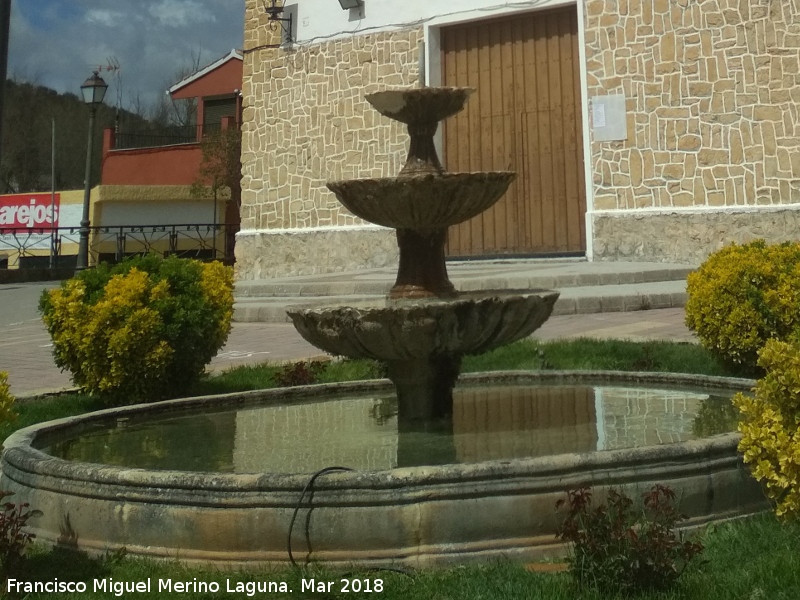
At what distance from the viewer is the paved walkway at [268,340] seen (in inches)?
328

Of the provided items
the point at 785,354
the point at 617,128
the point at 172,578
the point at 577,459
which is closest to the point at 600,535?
the point at 577,459

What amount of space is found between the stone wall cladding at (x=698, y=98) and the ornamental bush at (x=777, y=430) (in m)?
9.76

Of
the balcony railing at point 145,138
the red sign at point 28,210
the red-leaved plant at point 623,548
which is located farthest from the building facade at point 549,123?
the red sign at point 28,210

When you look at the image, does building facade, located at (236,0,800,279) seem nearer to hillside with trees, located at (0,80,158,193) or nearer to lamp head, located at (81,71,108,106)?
lamp head, located at (81,71,108,106)

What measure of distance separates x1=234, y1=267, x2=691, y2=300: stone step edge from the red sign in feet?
74.0

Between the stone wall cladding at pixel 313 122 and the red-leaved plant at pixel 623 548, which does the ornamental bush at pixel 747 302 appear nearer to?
the red-leaved plant at pixel 623 548

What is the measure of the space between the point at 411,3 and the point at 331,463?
1273 centimetres

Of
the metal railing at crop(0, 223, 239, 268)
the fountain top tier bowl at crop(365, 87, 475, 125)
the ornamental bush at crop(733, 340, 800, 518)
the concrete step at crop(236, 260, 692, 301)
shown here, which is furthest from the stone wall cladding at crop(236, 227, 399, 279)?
the ornamental bush at crop(733, 340, 800, 518)

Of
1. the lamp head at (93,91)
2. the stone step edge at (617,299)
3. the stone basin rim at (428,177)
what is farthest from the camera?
the lamp head at (93,91)

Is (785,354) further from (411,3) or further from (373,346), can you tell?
(411,3)

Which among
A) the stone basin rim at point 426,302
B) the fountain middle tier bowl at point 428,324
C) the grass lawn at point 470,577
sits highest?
the stone basin rim at point 426,302

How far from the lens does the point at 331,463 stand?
418 cm

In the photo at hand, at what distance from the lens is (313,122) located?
16.8m

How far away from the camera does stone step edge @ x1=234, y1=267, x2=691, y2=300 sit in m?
11.2
